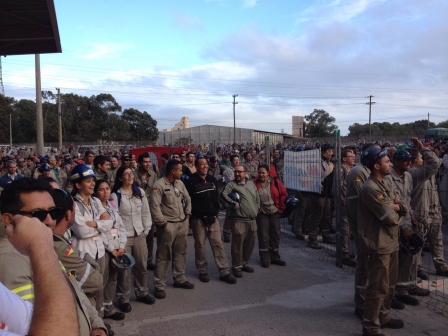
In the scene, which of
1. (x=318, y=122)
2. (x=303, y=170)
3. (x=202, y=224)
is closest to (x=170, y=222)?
(x=202, y=224)

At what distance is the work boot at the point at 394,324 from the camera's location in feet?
15.1

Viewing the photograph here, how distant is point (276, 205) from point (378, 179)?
3070 millimetres

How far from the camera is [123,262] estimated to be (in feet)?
15.8

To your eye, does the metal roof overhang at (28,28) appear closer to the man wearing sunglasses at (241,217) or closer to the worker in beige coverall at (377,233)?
the man wearing sunglasses at (241,217)

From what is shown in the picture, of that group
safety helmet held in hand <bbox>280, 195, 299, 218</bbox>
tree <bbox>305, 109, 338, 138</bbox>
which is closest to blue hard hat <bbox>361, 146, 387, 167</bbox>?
safety helmet held in hand <bbox>280, 195, 299, 218</bbox>

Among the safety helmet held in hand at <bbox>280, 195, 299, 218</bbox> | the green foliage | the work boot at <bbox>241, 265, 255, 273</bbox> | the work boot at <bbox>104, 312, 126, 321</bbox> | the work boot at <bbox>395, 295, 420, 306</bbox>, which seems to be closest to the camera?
the work boot at <bbox>104, 312, 126, 321</bbox>

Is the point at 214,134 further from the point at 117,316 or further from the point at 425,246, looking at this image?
the point at 117,316

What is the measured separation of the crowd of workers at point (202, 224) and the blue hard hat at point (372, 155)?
Answer: 0.01 metres

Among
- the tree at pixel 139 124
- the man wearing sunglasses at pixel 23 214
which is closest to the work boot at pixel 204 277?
the man wearing sunglasses at pixel 23 214

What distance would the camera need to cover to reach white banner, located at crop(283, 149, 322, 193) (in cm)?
838

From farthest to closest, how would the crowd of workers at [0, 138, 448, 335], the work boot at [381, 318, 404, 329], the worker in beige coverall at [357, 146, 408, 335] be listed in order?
the work boot at [381, 318, 404, 329] < the worker in beige coverall at [357, 146, 408, 335] < the crowd of workers at [0, 138, 448, 335]

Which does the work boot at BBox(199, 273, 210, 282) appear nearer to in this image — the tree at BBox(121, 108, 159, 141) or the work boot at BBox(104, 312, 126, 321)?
the work boot at BBox(104, 312, 126, 321)

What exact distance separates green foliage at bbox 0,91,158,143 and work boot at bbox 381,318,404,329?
5746cm

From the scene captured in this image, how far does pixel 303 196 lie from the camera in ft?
30.0
